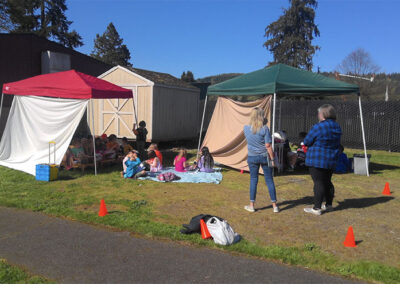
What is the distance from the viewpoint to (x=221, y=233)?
431 centimetres

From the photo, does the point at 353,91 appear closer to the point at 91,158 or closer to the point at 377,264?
the point at 377,264

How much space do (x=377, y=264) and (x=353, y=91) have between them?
6.26 metres

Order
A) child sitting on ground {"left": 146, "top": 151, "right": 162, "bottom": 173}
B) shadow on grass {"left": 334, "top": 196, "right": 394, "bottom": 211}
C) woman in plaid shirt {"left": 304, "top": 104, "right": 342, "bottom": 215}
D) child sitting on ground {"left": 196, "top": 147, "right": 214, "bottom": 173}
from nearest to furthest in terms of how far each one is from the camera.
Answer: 1. woman in plaid shirt {"left": 304, "top": 104, "right": 342, "bottom": 215}
2. shadow on grass {"left": 334, "top": 196, "right": 394, "bottom": 211}
3. child sitting on ground {"left": 146, "top": 151, "right": 162, "bottom": 173}
4. child sitting on ground {"left": 196, "top": 147, "right": 214, "bottom": 173}

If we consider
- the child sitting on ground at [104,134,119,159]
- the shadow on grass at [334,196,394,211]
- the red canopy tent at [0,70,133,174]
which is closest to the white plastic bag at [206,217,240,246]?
the shadow on grass at [334,196,394,211]

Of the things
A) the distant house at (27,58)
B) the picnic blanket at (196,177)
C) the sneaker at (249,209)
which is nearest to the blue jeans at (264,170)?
the sneaker at (249,209)

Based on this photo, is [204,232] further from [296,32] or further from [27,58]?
[296,32]

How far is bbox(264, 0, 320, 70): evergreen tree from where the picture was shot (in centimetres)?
3334

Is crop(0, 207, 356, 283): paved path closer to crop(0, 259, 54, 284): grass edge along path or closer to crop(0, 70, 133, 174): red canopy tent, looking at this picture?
crop(0, 259, 54, 284): grass edge along path

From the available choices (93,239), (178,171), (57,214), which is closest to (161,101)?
(178,171)

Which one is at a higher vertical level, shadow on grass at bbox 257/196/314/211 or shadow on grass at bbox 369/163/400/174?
shadow on grass at bbox 369/163/400/174

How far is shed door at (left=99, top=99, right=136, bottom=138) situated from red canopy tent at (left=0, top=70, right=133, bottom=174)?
4.13 metres

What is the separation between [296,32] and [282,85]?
28.4 m

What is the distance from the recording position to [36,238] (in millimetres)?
4426

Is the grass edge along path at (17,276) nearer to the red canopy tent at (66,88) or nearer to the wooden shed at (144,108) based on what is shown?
the red canopy tent at (66,88)
